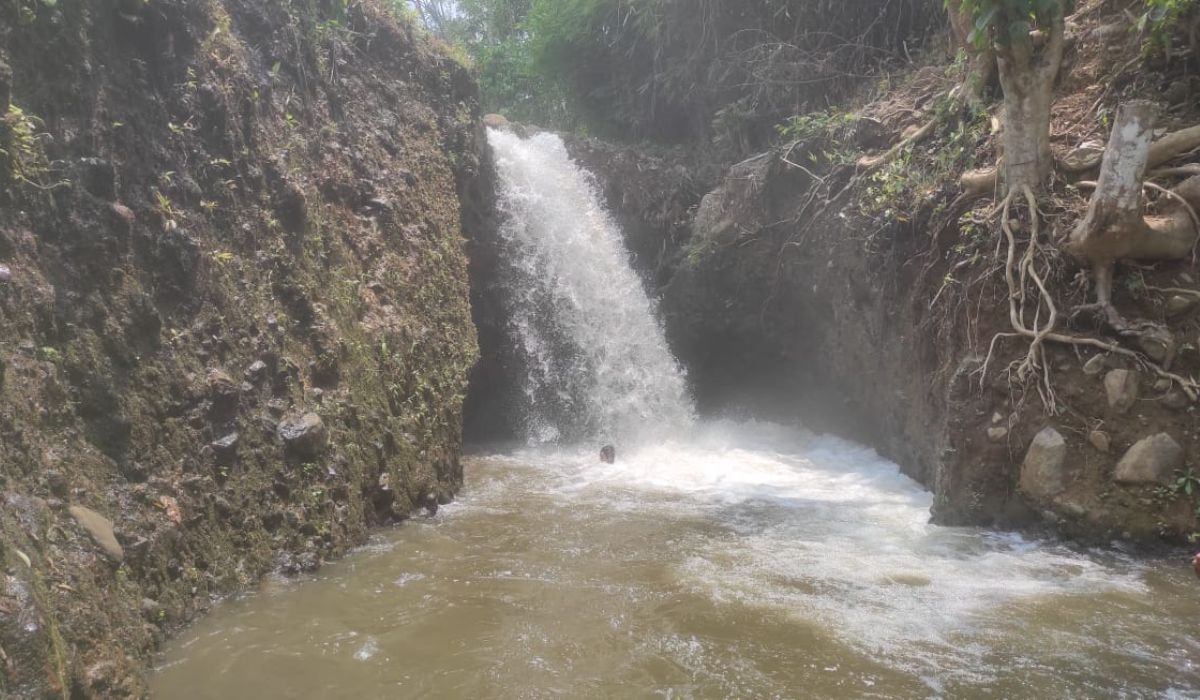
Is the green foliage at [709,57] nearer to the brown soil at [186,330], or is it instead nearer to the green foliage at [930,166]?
the green foliage at [930,166]

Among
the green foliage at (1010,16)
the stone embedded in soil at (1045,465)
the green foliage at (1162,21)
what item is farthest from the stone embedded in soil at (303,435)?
the green foliage at (1162,21)

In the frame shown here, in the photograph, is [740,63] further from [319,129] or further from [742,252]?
[319,129]

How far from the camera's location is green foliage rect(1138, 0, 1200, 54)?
589cm

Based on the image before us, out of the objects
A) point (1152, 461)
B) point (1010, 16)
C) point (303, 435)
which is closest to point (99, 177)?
point (303, 435)

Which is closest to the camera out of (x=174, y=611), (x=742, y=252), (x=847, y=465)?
(x=174, y=611)

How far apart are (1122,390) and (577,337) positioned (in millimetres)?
7131

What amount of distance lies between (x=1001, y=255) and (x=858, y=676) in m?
4.20

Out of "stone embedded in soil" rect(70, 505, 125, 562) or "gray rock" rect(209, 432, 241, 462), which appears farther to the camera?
"gray rock" rect(209, 432, 241, 462)

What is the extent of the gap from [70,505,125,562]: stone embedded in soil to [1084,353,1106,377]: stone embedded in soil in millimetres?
6519

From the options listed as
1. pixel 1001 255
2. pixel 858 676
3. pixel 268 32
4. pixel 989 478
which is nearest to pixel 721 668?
pixel 858 676

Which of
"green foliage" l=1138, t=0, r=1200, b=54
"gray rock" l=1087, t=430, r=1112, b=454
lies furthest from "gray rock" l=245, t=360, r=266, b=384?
"green foliage" l=1138, t=0, r=1200, b=54

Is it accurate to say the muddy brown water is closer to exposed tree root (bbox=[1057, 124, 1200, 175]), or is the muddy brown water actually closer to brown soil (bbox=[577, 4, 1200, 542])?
brown soil (bbox=[577, 4, 1200, 542])

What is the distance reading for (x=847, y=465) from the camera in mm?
9297

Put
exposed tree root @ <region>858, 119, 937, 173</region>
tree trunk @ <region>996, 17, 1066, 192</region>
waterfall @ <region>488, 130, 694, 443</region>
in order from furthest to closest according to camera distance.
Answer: waterfall @ <region>488, 130, 694, 443</region>
exposed tree root @ <region>858, 119, 937, 173</region>
tree trunk @ <region>996, 17, 1066, 192</region>
